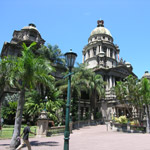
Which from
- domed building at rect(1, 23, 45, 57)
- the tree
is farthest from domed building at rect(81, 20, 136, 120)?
domed building at rect(1, 23, 45, 57)

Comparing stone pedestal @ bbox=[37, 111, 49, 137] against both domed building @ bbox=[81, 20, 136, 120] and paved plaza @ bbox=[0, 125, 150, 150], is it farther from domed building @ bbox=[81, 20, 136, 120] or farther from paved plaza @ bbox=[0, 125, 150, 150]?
domed building @ bbox=[81, 20, 136, 120]

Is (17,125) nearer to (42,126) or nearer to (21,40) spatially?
(42,126)

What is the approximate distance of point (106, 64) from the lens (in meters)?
51.8

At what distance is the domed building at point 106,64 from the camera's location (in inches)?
1467

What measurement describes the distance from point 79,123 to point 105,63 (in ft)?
95.2

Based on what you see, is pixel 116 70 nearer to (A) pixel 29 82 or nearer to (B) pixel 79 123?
(B) pixel 79 123

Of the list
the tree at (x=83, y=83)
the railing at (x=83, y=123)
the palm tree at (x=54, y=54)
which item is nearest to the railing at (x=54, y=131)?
the railing at (x=83, y=123)

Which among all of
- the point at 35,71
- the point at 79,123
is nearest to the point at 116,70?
the point at 79,123

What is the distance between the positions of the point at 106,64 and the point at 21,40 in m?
27.3

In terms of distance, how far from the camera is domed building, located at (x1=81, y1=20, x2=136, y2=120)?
122 feet

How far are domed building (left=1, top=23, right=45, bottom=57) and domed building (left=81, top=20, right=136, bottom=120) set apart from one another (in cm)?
1592

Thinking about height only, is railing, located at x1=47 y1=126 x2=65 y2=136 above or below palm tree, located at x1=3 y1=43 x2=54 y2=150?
below

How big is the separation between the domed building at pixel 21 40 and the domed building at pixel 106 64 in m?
15.9

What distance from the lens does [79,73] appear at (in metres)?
29.0
